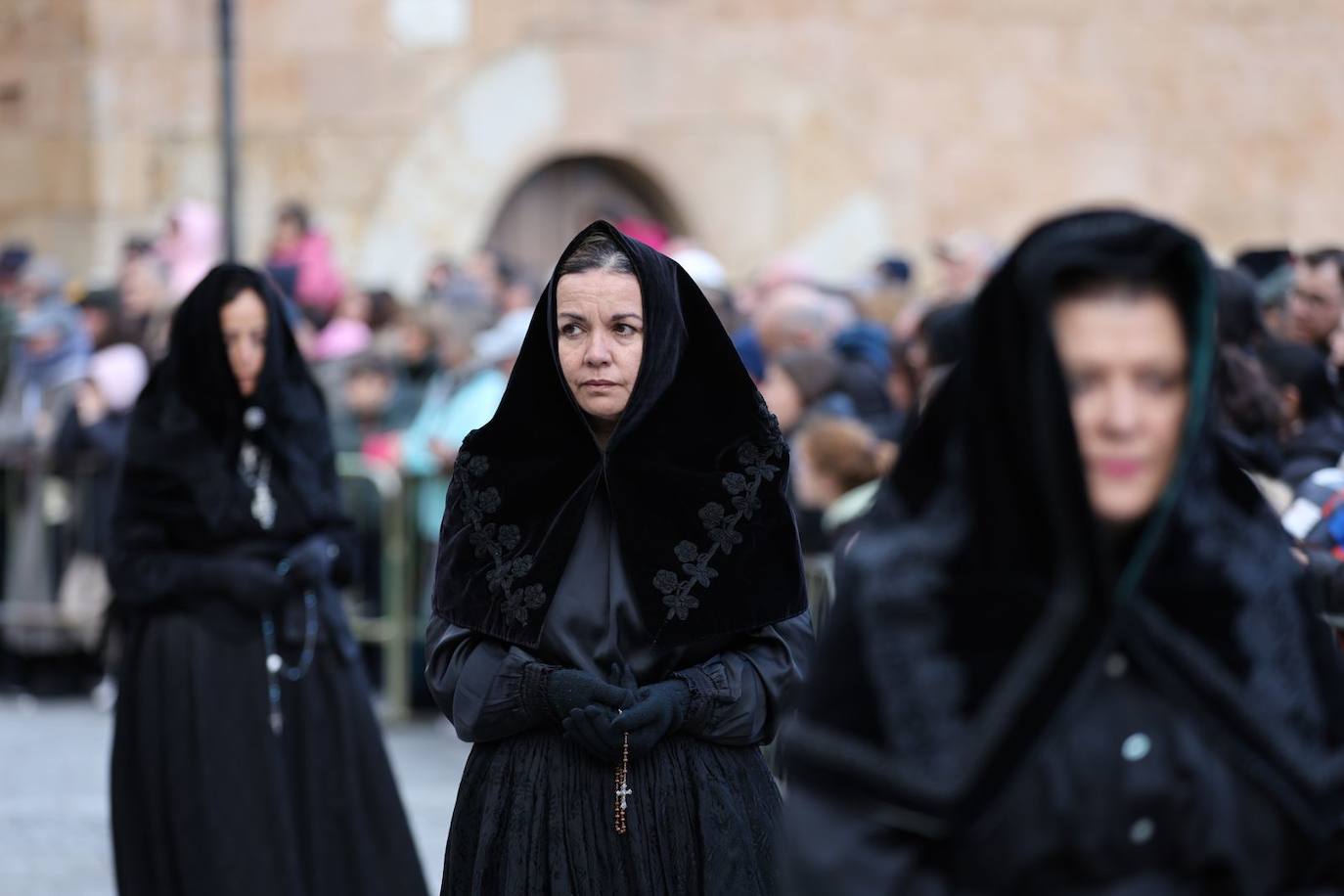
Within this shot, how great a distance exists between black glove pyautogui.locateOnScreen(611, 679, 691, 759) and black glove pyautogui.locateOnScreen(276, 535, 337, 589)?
2561mm

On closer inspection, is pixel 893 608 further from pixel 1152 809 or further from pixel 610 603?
pixel 610 603

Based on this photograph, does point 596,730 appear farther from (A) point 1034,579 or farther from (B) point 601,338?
(A) point 1034,579

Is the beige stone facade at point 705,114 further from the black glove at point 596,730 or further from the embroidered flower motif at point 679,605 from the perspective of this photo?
the black glove at point 596,730

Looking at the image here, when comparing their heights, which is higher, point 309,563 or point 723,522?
point 723,522

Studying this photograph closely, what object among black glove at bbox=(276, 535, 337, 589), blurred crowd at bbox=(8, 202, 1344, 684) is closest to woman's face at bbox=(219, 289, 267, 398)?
black glove at bbox=(276, 535, 337, 589)

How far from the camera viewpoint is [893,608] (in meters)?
2.95

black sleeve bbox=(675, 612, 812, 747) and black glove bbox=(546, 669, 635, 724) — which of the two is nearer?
black glove bbox=(546, 669, 635, 724)

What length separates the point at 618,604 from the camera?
4.59 m

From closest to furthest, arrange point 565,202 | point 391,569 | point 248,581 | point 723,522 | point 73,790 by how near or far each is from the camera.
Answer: point 723,522, point 248,581, point 73,790, point 391,569, point 565,202

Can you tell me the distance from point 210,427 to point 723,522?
2.73m

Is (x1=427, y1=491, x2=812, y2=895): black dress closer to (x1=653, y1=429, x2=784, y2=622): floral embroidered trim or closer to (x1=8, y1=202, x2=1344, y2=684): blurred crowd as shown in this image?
(x1=653, y1=429, x2=784, y2=622): floral embroidered trim

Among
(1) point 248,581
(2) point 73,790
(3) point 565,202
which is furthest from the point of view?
(3) point 565,202

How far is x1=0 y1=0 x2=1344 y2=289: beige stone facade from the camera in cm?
1418

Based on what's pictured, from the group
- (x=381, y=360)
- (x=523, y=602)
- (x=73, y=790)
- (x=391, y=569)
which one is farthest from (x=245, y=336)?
(x=381, y=360)
